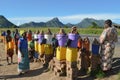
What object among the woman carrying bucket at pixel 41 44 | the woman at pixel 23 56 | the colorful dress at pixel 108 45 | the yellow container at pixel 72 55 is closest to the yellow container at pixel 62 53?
the yellow container at pixel 72 55

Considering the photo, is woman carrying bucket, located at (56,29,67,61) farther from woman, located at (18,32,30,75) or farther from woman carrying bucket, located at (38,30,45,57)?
woman carrying bucket, located at (38,30,45,57)

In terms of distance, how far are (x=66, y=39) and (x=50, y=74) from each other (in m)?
2.04

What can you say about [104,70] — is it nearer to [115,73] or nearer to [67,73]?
[115,73]

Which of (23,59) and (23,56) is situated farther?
(23,59)

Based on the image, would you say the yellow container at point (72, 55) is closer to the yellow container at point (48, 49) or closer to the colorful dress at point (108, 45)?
the colorful dress at point (108, 45)

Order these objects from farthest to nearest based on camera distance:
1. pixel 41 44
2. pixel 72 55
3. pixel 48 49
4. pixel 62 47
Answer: pixel 41 44 < pixel 48 49 < pixel 62 47 < pixel 72 55

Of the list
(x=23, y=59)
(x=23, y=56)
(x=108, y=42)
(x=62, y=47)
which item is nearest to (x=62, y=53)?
(x=62, y=47)

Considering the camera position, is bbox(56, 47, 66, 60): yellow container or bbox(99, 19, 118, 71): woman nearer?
bbox(99, 19, 118, 71): woman

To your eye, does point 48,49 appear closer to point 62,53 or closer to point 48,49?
point 48,49

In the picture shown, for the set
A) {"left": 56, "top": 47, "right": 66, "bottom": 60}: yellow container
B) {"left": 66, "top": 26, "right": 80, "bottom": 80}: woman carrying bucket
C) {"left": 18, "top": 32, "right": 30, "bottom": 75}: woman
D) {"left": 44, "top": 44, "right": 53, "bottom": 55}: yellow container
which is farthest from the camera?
{"left": 44, "top": 44, "right": 53, "bottom": 55}: yellow container

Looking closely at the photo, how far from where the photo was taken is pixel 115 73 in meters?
14.3

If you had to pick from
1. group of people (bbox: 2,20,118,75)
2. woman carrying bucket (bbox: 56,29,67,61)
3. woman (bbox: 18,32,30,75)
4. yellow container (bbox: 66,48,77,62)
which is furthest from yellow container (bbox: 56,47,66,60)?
woman (bbox: 18,32,30,75)

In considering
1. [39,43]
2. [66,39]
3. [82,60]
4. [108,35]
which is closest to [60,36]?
[66,39]

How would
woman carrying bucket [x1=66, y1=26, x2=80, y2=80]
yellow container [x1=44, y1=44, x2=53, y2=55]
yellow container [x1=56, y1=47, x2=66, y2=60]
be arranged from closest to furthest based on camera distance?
woman carrying bucket [x1=66, y1=26, x2=80, y2=80] → yellow container [x1=56, y1=47, x2=66, y2=60] → yellow container [x1=44, y1=44, x2=53, y2=55]
